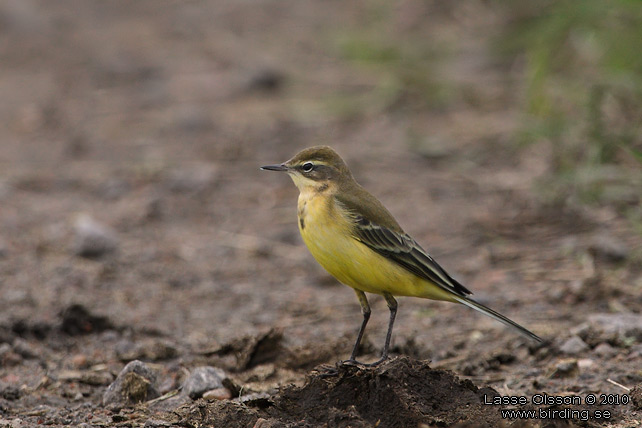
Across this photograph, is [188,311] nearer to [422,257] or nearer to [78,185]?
[422,257]

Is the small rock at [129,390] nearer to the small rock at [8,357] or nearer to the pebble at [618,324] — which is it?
the small rock at [8,357]

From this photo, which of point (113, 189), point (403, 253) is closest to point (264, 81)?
point (113, 189)

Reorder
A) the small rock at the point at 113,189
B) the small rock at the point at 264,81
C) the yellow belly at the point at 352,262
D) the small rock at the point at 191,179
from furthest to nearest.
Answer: the small rock at the point at 264,81, the small rock at the point at 191,179, the small rock at the point at 113,189, the yellow belly at the point at 352,262

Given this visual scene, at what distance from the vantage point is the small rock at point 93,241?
834 centimetres

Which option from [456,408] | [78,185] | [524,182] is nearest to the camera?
[456,408]

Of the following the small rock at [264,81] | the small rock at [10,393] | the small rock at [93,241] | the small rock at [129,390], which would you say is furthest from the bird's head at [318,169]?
the small rock at [264,81]

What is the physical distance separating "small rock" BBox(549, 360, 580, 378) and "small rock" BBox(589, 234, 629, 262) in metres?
2.29

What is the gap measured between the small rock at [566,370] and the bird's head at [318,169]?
1.85 m

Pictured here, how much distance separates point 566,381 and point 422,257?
1.14 meters

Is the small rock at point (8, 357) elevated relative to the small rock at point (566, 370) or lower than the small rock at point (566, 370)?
lower

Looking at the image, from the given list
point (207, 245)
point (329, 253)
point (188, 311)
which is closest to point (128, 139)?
point (207, 245)

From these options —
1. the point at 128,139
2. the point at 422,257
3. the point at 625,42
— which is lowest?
the point at 422,257

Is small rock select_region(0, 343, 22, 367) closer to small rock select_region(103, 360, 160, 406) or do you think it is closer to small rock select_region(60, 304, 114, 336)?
small rock select_region(60, 304, 114, 336)

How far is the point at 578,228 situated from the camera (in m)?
8.34
